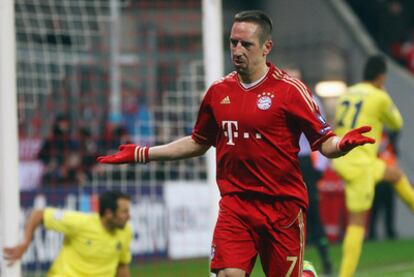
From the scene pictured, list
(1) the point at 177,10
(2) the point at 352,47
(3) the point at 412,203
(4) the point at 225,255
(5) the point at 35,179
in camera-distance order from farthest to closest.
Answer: (2) the point at 352,47 → (1) the point at 177,10 → (5) the point at 35,179 → (3) the point at 412,203 → (4) the point at 225,255

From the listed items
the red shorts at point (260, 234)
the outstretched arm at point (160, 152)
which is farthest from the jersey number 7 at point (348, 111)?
the red shorts at point (260, 234)

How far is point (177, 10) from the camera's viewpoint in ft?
63.4

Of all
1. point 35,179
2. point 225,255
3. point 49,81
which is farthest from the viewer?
point 35,179

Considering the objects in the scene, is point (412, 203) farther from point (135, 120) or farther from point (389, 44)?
point (389, 44)

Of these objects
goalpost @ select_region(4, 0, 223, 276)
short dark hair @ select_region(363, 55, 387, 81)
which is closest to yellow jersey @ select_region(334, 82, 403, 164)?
short dark hair @ select_region(363, 55, 387, 81)

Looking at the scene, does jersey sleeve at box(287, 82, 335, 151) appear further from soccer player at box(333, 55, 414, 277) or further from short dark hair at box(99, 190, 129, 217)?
soccer player at box(333, 55, 414, 277)

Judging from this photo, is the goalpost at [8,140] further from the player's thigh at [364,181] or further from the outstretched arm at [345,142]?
the outstretched arm at [345,142]

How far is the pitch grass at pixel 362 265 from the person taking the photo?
536 inches

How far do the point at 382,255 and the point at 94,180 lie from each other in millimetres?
3804

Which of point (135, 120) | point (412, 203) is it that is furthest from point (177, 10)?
point (412, 203)

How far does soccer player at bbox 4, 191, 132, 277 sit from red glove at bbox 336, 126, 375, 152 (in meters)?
3.74

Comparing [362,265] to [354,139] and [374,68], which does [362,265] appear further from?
[354,139]

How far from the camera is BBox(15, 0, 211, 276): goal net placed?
49.4 feet

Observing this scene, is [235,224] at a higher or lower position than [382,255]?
higher
